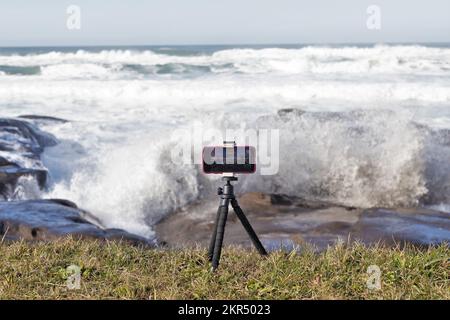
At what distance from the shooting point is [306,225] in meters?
6.54

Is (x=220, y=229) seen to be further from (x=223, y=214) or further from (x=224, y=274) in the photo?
(x=224, y=274)

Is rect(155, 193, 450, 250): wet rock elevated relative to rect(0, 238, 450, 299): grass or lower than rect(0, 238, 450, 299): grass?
lower

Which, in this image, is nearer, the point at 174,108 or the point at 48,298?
the point at 48,298

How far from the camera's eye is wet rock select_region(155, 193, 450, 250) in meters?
5.89

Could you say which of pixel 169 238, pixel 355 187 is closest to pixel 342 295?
pixel 169 238

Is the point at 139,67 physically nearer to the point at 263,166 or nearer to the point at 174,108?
the point at 174,108

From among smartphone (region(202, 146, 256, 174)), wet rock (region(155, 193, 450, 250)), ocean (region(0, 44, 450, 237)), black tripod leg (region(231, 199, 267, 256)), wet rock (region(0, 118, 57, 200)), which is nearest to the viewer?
smartphone (region(202, 146, 256, 174))

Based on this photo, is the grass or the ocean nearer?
the grass

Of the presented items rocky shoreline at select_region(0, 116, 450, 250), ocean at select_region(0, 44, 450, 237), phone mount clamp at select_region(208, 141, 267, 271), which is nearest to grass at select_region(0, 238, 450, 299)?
phone mount clamp at select_region(208, 141, 267, 271)

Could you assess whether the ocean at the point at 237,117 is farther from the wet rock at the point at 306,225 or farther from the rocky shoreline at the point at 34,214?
the wet rock at the point at 306,225

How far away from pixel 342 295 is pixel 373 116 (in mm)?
7766

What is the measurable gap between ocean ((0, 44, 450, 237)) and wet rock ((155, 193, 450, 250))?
0.75 m

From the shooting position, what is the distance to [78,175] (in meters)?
10.3

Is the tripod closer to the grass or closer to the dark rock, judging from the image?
the grass
